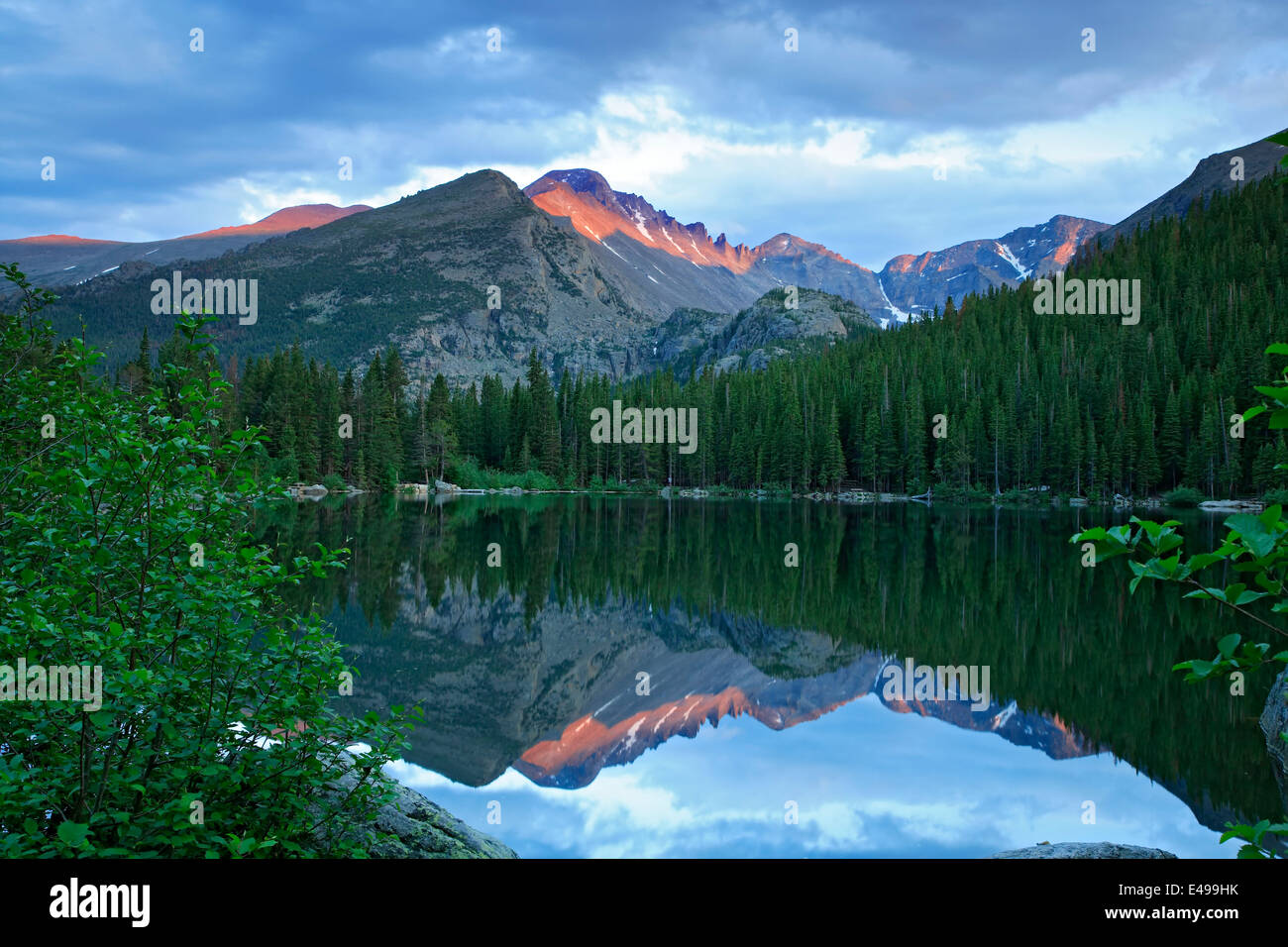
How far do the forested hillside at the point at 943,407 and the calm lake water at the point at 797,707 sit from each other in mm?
55515

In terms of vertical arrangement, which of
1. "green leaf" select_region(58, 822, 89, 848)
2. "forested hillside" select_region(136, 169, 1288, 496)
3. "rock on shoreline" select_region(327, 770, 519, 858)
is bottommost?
"rock on shoreline" select_region(327, 770, 519, 858)

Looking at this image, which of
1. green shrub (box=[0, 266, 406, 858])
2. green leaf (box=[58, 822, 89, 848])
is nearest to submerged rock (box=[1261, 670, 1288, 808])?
green shrub (box=[0, 266, 406, 858])

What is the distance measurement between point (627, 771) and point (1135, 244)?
164 metres

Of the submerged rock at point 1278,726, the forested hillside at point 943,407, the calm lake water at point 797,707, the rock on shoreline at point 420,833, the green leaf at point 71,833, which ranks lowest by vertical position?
the calm lake water at point 797,707

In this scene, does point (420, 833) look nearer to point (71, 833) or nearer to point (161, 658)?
point (161, 658)

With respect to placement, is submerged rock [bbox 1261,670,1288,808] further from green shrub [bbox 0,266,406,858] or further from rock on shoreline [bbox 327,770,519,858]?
green shrub [bbox 0,266,406,858]

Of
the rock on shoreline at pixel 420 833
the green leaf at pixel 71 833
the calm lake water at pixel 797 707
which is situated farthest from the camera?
the calm lake water at pixel 797 707

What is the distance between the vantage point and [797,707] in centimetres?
1337

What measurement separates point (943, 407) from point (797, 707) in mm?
90552

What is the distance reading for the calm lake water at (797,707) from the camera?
29.4ft

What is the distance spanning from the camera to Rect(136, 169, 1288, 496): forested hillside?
82.0 m

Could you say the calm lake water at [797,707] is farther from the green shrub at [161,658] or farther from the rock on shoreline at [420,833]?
the rock on shoreline at [420,833]

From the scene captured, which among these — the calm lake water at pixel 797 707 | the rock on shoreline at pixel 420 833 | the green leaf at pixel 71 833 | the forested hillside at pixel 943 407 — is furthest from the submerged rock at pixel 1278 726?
the forested hillside at pixel 943 407

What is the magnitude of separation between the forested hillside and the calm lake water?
182 feet
